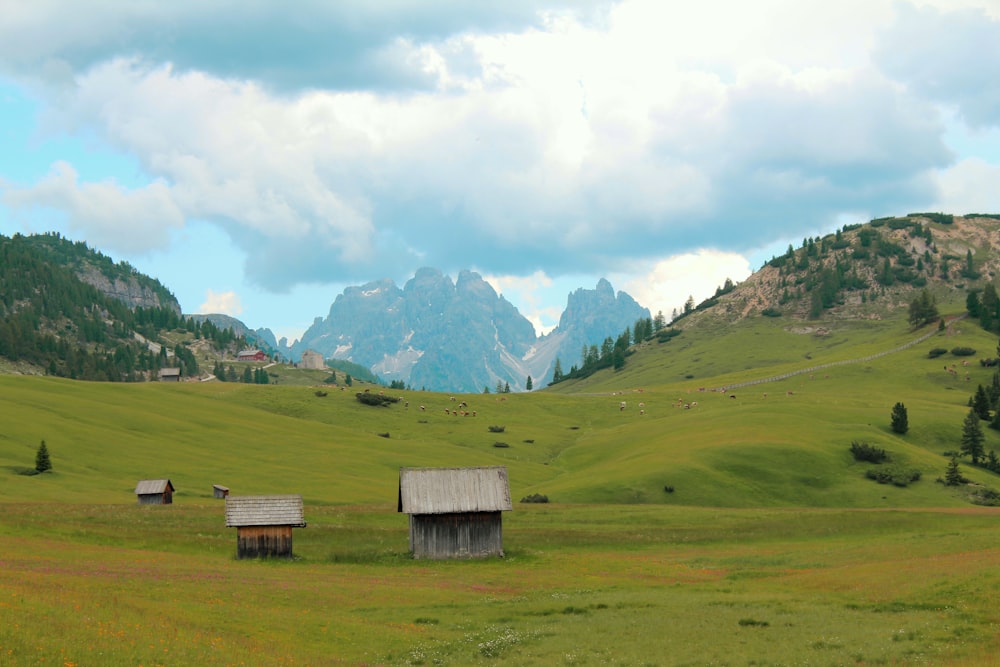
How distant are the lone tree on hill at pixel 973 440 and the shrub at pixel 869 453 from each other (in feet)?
52.5

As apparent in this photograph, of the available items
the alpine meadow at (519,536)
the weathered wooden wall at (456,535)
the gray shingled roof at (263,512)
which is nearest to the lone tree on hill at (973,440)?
the alpine meadow at (519,536)

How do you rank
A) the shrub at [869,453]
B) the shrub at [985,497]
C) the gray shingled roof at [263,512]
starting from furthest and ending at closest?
the shrub at [869,453]
the shrub at [985,497]
the gray shingled roof at [263,512]

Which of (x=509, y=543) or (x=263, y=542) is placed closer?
(x=263, y=542)

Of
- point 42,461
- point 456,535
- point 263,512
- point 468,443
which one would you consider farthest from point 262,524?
point 468,443

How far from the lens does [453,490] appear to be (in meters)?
67.3

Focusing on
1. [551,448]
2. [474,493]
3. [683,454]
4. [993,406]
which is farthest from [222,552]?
[993,406]

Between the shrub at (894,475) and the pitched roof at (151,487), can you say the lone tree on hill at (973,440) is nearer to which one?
the shrub at (894,475)

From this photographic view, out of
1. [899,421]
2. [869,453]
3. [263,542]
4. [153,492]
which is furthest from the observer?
[899,421]

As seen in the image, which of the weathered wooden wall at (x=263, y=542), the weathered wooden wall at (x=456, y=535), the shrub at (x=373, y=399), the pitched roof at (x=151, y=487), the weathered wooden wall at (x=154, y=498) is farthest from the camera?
the shrub at (x=373, y=399)

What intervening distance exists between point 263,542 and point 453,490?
15.3 m

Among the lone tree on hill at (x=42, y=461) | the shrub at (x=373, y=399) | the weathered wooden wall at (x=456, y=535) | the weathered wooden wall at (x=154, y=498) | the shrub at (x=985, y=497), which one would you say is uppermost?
the shrub at (x=373, y=399)

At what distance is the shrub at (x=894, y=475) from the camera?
108062mm

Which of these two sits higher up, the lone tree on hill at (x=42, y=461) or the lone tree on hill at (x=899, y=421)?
the lone tree on hill at (x=899, y=421)

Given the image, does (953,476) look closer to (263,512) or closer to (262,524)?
(263,512)
